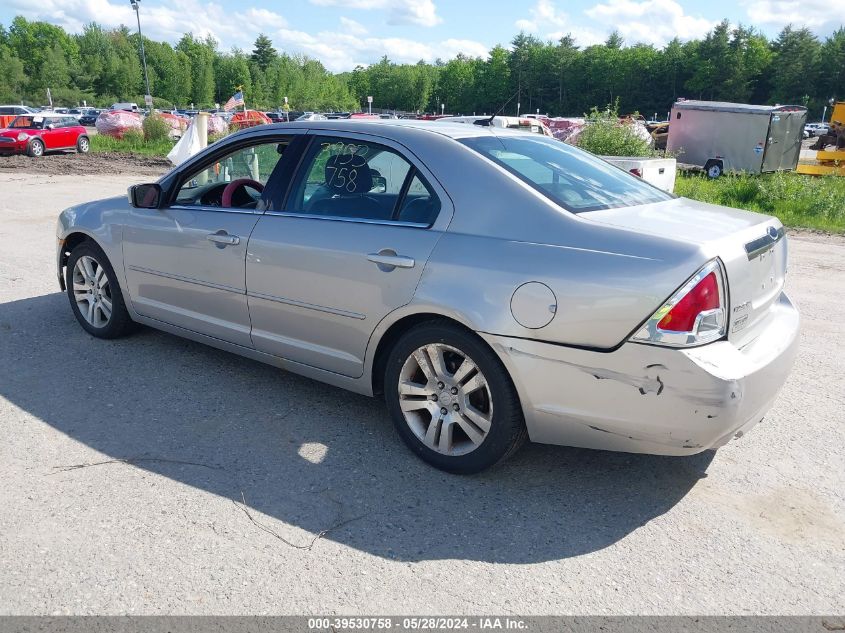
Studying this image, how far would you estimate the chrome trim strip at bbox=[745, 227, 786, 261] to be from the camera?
3080mm

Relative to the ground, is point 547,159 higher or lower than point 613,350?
higher

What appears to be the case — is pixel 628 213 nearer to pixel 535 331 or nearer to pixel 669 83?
pixel 535 331

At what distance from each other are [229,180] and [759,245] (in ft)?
11.3

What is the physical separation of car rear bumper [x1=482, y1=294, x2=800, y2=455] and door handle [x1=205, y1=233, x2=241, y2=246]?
1820mm

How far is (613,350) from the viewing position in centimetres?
290

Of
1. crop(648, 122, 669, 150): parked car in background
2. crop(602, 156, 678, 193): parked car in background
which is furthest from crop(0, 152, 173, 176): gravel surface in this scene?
crop(648, 122, 669, 150): parked car in background

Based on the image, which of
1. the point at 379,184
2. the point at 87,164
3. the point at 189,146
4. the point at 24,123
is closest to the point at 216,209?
the point at 379,184

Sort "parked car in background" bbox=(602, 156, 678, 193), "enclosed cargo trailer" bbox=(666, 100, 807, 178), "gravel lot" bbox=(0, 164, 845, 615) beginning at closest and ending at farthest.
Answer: "gravel lot" bbox=(0, 164, 845, 615), "parked car in background" bbox=(602, 156, 678, 193), "enclosed cargo trailer" bbox=(666, 100, 807, 178)

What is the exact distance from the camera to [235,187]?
4863mm

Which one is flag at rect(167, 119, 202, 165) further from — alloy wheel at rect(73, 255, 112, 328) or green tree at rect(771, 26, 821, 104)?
green tree at rect(771, 26, 821, 104)

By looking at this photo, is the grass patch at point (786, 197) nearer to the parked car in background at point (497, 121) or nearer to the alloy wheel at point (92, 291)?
the parked car in background at point (497, 121)

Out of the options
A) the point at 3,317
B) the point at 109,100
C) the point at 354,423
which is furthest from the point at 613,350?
the point at 109,100

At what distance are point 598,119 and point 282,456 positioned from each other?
13.2 meters

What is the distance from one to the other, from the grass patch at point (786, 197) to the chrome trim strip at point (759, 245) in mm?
10352
